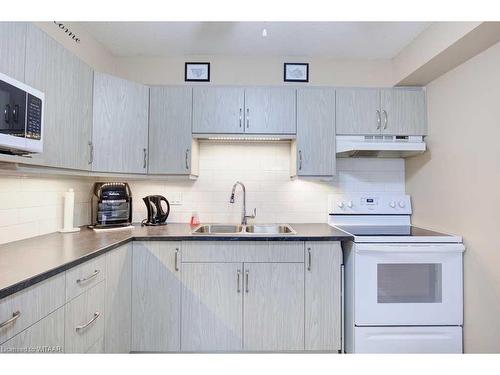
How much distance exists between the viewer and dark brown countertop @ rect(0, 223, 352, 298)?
3.40 ft

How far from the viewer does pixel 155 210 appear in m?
2.42

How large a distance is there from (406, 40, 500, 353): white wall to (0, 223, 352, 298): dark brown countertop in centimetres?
78

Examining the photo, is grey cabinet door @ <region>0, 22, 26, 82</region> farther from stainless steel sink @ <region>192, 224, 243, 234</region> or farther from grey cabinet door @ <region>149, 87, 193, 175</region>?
stainless steel sink @ <region>192, 224, 243, 234</region>

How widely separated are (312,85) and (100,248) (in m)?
2.06

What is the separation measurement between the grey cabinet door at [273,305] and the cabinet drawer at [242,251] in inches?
1.9

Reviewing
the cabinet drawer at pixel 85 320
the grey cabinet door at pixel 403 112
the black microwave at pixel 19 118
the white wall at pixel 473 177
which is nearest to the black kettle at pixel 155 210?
the cabinet drawer at pixel 85 320

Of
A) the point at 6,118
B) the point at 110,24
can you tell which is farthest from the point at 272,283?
the point at 110,24

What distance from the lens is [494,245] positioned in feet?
5.26

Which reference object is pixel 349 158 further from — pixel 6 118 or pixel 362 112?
pixel 6 118

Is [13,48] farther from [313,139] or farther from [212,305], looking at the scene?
→ [313,139]

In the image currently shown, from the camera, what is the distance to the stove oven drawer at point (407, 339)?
181 centimetres

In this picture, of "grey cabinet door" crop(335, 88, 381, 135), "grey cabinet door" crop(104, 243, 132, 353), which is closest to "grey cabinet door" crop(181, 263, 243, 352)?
"grey cabinet door" crop(104, 243, 132, 353)

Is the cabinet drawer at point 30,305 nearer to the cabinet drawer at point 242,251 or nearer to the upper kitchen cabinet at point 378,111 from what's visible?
the cabinet drawer at point 242,251

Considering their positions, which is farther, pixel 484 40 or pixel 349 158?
pixel 349 158
